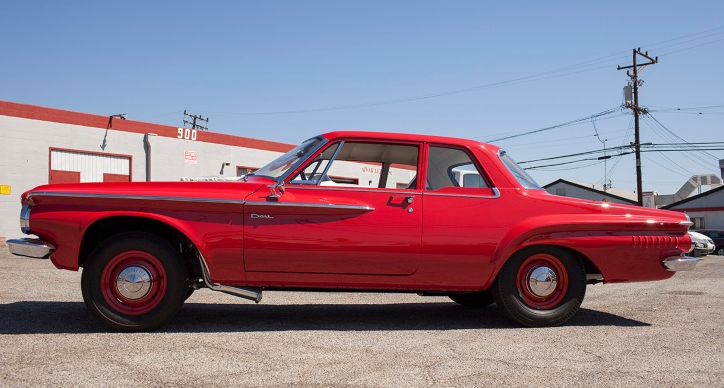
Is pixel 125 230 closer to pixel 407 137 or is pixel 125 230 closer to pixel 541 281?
pixel 407 137

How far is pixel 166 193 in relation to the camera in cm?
459

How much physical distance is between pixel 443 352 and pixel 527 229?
1430mm

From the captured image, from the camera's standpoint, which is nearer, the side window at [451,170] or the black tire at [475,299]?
the side window at [451,170]

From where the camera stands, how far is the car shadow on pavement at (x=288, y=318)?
15.4 ft

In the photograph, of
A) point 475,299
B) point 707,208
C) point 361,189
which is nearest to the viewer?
point 361,189

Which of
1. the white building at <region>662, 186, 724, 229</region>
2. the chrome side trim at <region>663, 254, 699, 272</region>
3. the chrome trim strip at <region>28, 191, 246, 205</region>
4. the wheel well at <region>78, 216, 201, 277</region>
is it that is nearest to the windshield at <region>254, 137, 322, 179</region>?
the chrome trim strip at <region>28, 191, 246, 205</region>

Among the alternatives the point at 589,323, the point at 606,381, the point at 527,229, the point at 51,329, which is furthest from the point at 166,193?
the point at 589,323

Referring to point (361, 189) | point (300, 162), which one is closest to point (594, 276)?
point (361, 189)

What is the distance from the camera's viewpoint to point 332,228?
4.68m

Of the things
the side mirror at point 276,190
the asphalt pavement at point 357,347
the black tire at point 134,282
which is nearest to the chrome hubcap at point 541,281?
the asphalt pavement at point 357,347

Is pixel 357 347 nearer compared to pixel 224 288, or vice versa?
pixel 357 347

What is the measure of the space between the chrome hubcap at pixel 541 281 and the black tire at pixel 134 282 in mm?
2723

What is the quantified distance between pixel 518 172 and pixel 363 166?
4.39 feet

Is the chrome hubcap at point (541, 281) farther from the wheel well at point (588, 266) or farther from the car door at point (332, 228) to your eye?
the car door at point (332, 228)
